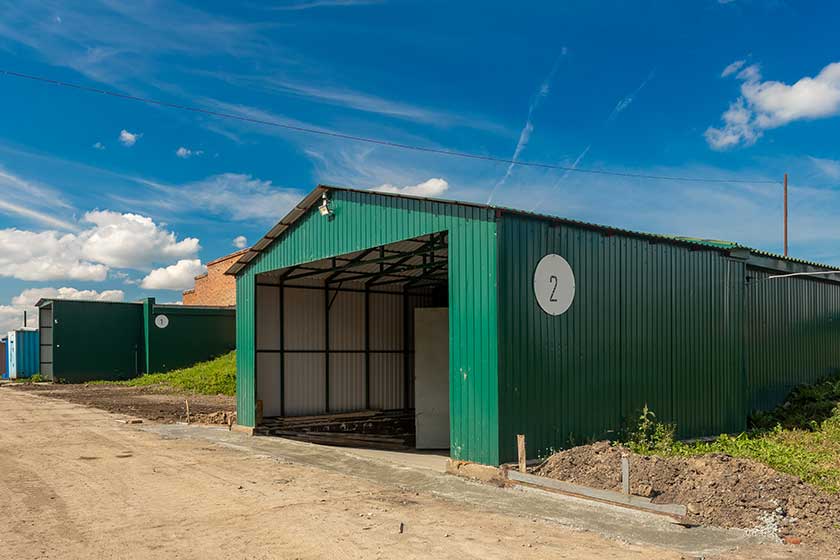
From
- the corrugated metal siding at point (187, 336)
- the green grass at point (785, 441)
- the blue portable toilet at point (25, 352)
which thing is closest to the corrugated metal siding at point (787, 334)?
the green grass at point (785, 441)

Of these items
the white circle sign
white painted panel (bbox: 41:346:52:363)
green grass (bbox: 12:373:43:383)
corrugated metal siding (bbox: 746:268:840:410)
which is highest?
the white circle sign

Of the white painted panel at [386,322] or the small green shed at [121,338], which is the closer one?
the white painted panel at [386,322]

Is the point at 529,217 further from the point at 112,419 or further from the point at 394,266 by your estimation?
the point at 112,419

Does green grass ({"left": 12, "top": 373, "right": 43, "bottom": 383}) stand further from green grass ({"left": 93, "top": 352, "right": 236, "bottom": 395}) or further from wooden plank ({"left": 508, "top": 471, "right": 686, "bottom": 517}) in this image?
wooden plank ({"left": 508, "top": 471, "right": 686, "bottom": 517})

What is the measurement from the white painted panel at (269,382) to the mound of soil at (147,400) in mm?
1422

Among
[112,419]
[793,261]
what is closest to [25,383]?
[112,419]

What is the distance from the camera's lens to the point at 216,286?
148 feet

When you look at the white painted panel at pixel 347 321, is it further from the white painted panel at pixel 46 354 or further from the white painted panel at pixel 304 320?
the white painted panel at pixel 46 354

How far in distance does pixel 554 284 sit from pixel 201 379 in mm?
25639

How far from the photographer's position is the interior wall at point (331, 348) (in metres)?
17.2

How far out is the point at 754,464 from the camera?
8742 millimetres

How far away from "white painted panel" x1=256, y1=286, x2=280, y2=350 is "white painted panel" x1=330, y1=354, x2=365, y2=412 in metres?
1.86

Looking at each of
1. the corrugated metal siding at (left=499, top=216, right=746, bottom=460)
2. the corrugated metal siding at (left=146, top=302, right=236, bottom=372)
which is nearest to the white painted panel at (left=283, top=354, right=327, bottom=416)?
the corrugated metal siding at (left=499, top=216, right=746, bottom=460)

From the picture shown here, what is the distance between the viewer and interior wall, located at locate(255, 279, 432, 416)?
1723 centimetres
